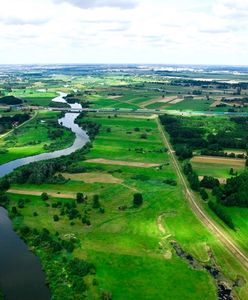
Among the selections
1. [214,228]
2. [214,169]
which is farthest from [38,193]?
[214,169]

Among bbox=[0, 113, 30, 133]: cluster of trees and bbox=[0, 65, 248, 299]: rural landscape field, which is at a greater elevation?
bbox=[0, 113, 30, 133]: cluster of trees

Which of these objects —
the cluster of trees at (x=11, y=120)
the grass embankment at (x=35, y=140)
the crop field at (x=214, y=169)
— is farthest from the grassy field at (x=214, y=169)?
the cluster of trees at (x=11, y=120)

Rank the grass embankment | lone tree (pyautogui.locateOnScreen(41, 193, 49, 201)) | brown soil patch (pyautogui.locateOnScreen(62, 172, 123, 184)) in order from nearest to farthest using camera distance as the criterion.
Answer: lone tree (pyautogui.locateOnScreen(41, 193, 49, 201)), brown soil patch (pyautogui.locateOnScreen(62, 172, 123, 184)), the grass embankment

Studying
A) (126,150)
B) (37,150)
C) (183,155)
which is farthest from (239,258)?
(37,150)

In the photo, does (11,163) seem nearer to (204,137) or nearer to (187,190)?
(187,190)

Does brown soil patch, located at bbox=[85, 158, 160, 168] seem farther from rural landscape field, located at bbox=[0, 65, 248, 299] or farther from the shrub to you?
the shrub

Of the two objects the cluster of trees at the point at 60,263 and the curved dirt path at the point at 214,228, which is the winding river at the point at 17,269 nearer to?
the cluster of trees at the point at 60,263

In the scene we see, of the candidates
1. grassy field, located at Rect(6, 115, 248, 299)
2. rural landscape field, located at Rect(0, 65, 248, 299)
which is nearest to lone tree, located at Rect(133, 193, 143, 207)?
rural landscape field, located at Rect(0, 65, 248, 299)
